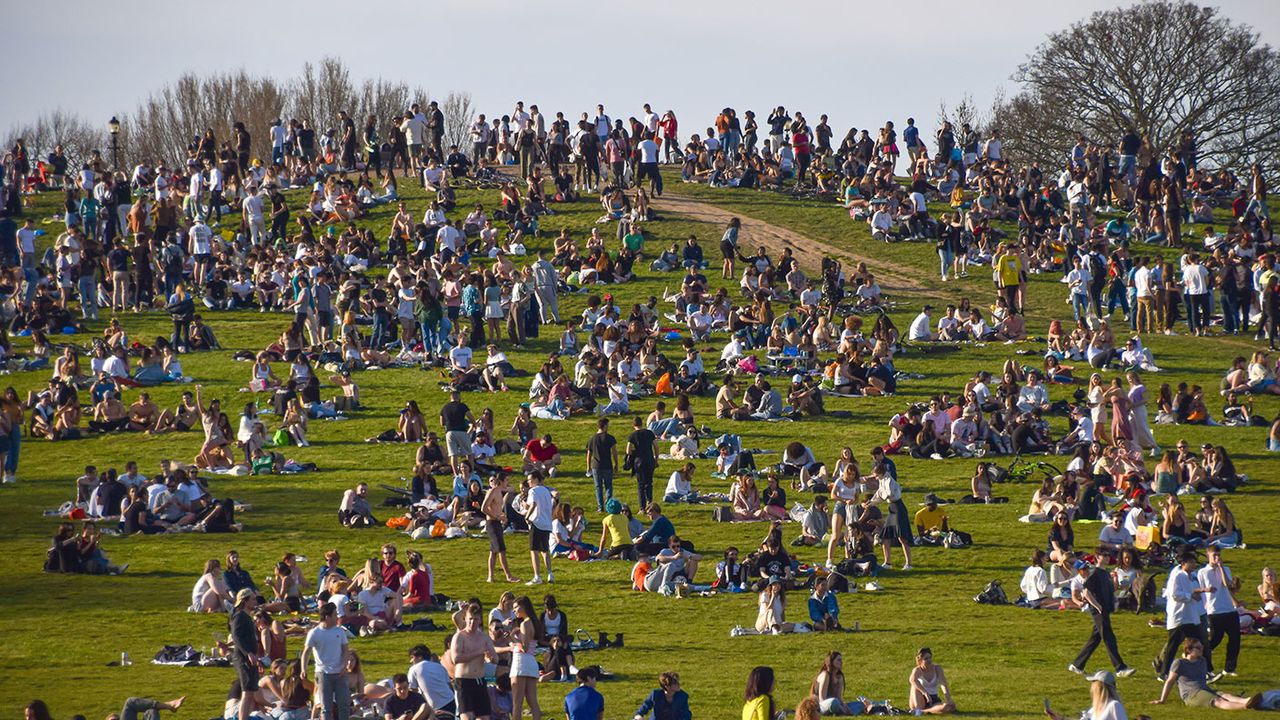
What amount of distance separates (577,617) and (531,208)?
→ 3062 centimetres

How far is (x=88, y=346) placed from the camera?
42.7 meters

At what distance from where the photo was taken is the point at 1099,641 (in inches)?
790

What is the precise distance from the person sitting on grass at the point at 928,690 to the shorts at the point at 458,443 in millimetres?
14800

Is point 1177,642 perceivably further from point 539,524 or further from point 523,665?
point 539,524

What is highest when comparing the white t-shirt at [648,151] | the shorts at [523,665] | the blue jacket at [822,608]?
the white t-shirt at [648,151]

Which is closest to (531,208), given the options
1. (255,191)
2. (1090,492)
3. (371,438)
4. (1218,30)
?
(255,191)

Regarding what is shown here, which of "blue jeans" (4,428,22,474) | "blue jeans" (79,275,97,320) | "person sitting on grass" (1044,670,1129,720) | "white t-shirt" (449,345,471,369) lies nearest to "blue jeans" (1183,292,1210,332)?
"white t-shirt" (449,345,471,369)

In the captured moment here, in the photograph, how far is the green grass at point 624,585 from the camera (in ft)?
65.9

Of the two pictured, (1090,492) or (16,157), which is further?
(16,157)

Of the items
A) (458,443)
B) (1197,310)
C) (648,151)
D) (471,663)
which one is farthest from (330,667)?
(648,151)

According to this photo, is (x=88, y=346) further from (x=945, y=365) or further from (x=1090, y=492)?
(x=1090, y=492)

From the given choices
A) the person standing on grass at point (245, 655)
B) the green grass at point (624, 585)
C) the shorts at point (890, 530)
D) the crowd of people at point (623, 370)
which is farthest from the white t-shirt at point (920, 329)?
the person standing on grass at point (245, 655)

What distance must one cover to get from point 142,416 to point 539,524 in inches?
597

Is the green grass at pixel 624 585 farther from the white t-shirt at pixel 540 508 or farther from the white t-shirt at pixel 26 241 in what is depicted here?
the white t-shirt at pixel 26 241
